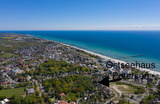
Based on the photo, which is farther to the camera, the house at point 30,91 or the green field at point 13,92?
the house at point 30,91

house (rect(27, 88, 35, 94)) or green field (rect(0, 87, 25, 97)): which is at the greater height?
house (rect(27, 88, 35, 94))

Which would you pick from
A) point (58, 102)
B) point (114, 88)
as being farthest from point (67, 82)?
point (114, 88)

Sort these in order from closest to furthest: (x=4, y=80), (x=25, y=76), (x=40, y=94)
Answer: (x=40, y=94)
(x=4, y=80)
(x=25, y=76)

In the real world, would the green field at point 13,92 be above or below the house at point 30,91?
below

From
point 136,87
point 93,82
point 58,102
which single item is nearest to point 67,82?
point 93,82

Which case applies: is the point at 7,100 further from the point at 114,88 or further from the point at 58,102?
the point at 114,88

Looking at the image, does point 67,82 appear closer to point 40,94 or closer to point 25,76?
point 40,94

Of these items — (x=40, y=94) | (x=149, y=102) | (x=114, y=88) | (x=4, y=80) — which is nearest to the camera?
(x=149, y=102)

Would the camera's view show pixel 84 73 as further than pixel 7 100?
Yes

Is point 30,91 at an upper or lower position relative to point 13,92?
upper

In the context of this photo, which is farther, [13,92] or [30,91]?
[13,92]

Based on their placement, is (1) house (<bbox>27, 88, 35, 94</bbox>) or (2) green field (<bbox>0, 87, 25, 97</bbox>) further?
(1) house (<bbox>27, 88, 35, 94</bbox>)
